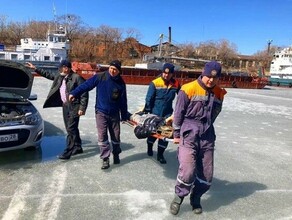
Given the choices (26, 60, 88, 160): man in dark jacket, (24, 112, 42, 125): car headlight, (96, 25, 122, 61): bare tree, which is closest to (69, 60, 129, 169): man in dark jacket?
(26, 60, 88, 160): man in dark jacket

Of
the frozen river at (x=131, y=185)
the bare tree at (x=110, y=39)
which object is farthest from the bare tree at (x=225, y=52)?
the frozen river at (x=131, y=185)

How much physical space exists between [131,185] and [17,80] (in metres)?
3.22

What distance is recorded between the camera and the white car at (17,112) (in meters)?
4.52

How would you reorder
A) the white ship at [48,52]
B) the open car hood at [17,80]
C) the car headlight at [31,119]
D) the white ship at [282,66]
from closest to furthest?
the car headlight at [31,119]
the open car hood at [17,80]
the white ship at [48,52]
the white ship at [282,66]

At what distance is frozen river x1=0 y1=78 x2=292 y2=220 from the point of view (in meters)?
3.34

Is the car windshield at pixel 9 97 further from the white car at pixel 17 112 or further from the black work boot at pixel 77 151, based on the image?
the black work boot at pixel 77 151

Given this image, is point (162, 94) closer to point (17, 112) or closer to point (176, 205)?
point (176, 205)

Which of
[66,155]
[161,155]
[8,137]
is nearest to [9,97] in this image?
[8,137]

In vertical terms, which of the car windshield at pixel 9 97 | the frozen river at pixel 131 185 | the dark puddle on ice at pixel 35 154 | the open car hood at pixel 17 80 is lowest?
the frozen river at pixel 131 185

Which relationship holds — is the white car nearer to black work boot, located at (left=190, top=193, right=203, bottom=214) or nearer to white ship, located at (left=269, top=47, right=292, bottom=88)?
black work boot, located at (left=190, top=193, right=203, bottom=214)

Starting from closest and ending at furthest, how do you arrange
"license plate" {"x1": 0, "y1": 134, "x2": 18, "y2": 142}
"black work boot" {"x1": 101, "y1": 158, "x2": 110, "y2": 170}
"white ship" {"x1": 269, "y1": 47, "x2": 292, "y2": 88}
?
1. "license plate" {"x1": 0, "y1": 134, "x2": 18, "y2": 142}
2. "black work boot" {"x1": 101, "y1": 158, "x2": 110, "y2": 170}
3. "white ship" {"x1": 269, "y1": 47, "x2": 292, "y2": 88}

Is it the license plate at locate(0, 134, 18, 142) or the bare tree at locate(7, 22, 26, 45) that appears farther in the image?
the bare tree at locate(7, 22, 26, 45)

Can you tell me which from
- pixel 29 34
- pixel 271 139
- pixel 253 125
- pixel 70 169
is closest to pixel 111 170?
pixel 70 169

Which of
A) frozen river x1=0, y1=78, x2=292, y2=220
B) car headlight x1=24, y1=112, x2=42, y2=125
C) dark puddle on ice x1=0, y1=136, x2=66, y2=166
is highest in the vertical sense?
car headlight x1=24, y1=112, x2=42, y2=125
